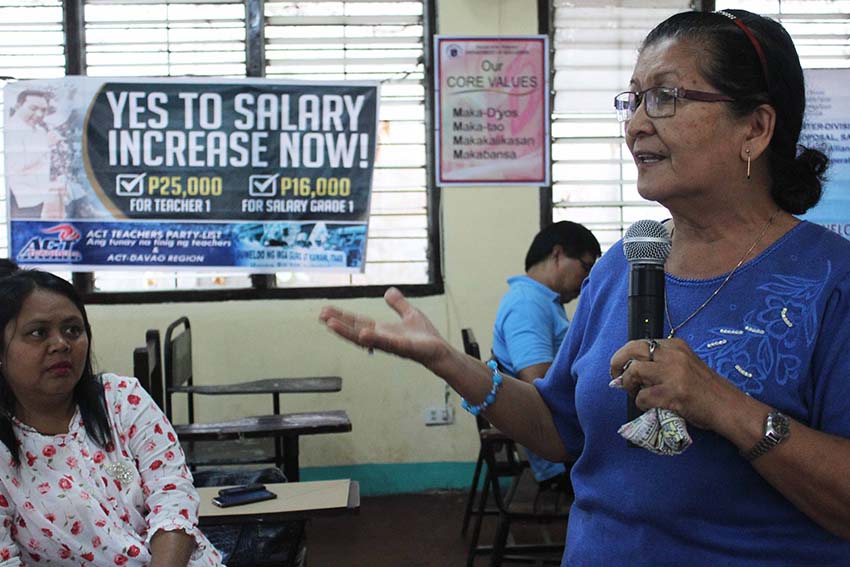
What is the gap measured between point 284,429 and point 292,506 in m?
0.82

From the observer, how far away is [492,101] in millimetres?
4543

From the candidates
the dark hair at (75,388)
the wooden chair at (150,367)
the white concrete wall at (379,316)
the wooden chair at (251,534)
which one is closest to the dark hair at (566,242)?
the white concrete wall at (379,316)

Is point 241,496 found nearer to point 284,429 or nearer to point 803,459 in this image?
point 284,429

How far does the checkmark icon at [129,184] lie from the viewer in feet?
14.6

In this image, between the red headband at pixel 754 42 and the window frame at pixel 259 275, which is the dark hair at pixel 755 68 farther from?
the window frame at pixel 259 275

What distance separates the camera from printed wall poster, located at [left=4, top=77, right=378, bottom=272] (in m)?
4.42

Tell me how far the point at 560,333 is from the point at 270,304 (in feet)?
6.02

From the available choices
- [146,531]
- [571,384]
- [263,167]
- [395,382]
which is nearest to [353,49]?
[263,167]

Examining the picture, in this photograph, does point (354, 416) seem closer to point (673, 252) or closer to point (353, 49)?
point (353, 49)

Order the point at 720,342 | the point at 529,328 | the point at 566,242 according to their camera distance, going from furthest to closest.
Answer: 1. the point at 566,242
2. the point at 529,328
3. the point at 720,342

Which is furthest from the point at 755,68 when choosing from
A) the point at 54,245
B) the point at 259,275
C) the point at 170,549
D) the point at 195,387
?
the point at 54,245

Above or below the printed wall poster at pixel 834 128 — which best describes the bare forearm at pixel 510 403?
below

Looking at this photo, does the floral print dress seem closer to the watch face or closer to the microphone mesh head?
the microphone mesh head

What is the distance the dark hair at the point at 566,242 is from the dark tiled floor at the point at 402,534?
4.55 feet
